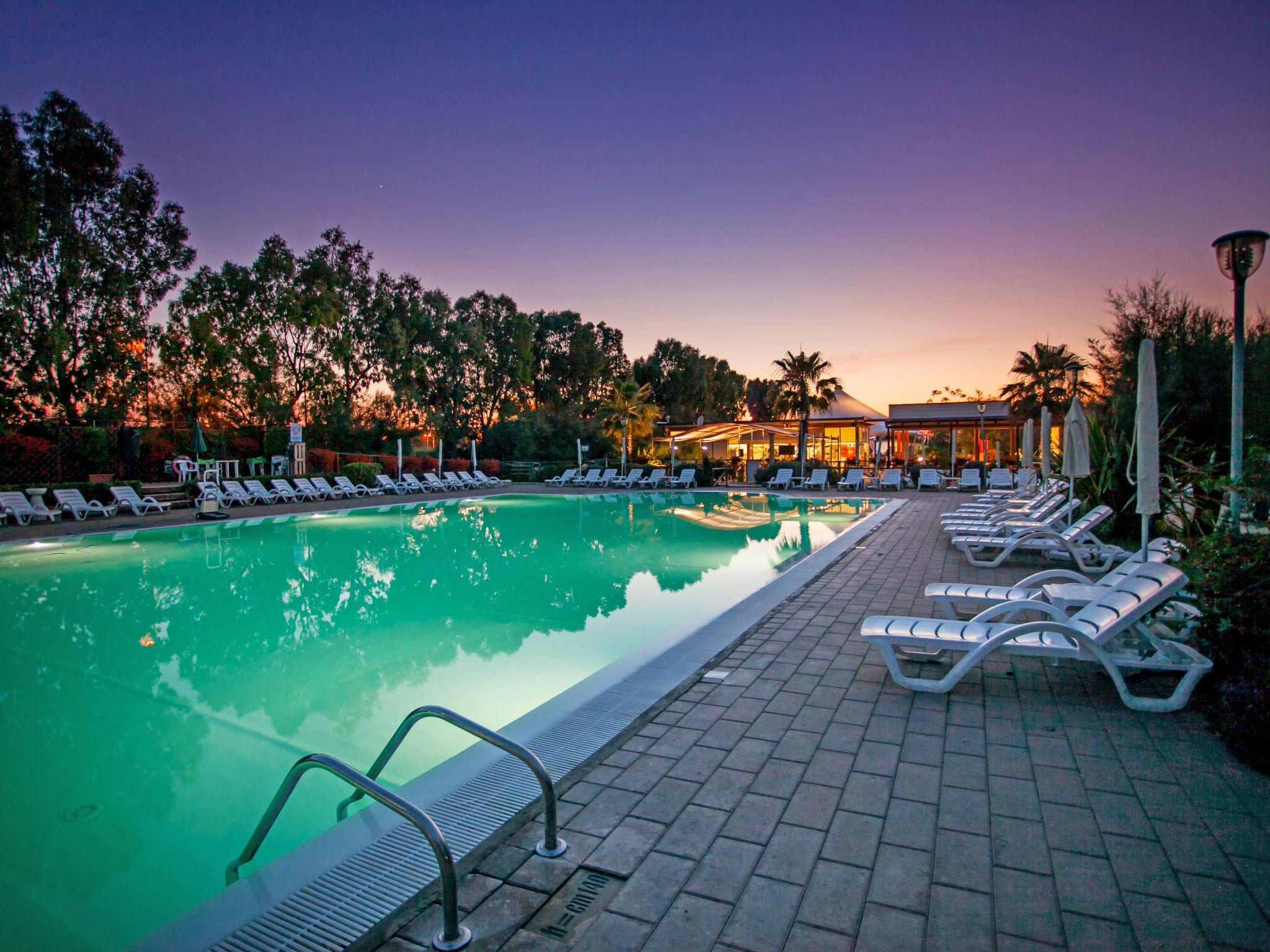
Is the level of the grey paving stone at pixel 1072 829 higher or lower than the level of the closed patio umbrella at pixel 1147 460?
lower

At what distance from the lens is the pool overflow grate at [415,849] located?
1.92 m

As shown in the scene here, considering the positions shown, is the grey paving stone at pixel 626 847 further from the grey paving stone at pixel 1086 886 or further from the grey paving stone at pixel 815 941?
the grey paving stone at pixel 1086 886

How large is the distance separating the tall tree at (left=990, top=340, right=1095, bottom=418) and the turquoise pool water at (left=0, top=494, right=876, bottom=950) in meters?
19.4

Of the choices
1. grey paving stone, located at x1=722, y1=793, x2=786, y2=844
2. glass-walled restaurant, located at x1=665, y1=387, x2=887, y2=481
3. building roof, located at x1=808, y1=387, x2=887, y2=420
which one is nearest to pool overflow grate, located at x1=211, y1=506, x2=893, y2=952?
grey paving stone, located at x1=722, y1=793, x2=786, y2=844

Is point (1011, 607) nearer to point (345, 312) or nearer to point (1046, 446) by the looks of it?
point (1046, 446)

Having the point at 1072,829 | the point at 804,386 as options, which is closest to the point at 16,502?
the point at 1072,829

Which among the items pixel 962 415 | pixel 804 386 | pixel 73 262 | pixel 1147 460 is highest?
pixel 73 262

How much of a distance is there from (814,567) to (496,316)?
32.7 m

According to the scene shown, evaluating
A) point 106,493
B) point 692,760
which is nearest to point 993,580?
point 692,760

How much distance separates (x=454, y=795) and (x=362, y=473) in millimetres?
22197

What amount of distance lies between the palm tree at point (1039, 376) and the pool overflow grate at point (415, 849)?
27095 mm

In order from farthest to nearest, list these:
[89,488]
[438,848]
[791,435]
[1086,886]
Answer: [791,435]
[89,488]
[1086,886]
[438,848]

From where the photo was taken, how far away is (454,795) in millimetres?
2707

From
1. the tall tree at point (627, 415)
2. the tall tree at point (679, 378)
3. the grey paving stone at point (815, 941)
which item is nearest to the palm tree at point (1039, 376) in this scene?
the tall tree at point (627, 415)
